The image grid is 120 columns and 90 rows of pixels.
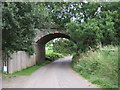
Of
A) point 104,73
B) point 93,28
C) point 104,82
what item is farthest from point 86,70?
point 93,28

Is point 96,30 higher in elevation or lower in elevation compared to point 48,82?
higher

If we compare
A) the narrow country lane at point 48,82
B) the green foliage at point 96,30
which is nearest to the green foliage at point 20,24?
the narrow country lane at point 48,82

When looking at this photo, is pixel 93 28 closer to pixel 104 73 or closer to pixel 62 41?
pixel 104 73

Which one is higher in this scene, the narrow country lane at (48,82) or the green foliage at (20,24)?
the green foliage at (20,24)

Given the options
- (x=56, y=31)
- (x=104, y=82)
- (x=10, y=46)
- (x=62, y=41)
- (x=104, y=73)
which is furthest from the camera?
(x=62, y=41)

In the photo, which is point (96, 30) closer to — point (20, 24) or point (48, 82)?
point (20, 24)

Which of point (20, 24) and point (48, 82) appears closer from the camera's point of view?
point (48, 82)

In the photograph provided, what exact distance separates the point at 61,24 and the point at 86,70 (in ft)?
30.3

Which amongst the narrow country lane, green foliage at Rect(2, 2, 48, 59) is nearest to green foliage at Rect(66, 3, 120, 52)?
green foliage at Rect(2, 2, 48, 59)

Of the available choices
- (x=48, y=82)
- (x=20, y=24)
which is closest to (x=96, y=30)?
(x=20, y=24)

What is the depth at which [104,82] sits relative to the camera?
25.0ft

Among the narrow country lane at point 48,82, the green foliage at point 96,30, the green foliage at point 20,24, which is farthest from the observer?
the green foliage at point 96,30

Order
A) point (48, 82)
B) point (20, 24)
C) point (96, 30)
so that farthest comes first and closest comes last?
point (96, 30) → point (20, 24) → point (48, 82)

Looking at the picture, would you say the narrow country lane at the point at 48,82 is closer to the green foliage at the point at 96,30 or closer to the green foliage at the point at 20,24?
the green foliage at the point at 20,24
